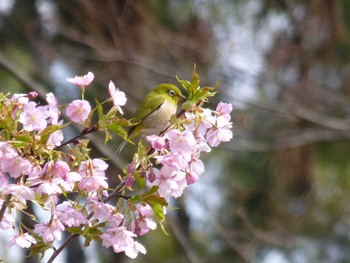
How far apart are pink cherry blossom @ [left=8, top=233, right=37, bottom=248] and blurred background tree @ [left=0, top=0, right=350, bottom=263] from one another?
368 centimetres

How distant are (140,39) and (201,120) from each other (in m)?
4.59

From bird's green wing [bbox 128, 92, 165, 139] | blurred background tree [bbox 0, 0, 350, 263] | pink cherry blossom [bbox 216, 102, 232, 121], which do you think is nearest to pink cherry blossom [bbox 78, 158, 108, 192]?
pink cherry blossom [bbox 216, 102, 232, 121]

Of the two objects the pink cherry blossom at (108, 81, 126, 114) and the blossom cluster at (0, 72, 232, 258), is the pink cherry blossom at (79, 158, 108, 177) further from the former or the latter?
the pink cherry blossom at (108, 81, 126, 114)

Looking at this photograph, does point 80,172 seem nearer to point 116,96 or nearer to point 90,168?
point 90,168

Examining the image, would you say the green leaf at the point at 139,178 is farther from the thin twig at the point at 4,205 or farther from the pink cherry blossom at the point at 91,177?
the thin twig at the point at 4,205

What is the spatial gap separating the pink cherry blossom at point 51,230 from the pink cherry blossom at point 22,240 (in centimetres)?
5

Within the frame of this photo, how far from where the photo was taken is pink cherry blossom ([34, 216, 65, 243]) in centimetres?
129

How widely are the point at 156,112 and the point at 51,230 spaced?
41cm

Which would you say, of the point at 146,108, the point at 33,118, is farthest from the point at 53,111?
the point at 146,108

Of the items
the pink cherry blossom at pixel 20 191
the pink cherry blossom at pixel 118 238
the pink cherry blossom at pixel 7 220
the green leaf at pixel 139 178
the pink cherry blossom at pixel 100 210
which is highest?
the green leaf at pixel 139 178

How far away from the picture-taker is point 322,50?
5.48m

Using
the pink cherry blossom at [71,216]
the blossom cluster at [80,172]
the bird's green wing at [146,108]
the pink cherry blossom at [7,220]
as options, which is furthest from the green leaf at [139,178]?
the bird's green wing at [146,108]

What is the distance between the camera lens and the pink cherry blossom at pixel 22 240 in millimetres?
1332

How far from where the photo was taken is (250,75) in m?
5.47
